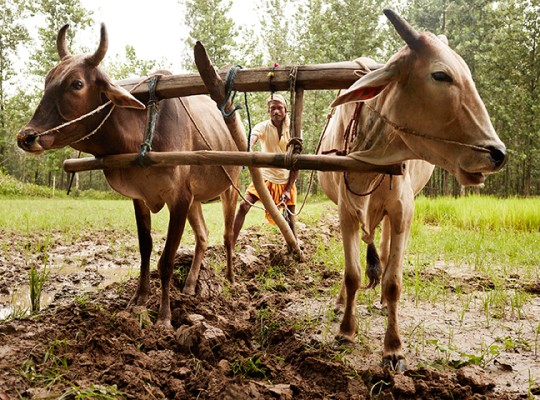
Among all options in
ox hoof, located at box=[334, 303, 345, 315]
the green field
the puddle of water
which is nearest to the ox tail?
ox hoof, located at box=[334, 303, 345, 315]

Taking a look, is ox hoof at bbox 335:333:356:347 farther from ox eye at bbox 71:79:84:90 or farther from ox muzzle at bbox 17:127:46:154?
ox eye at bbox 71:79:84:90

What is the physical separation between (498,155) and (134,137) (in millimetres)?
2515

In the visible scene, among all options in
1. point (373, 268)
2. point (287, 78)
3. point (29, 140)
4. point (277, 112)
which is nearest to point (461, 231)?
point (277, 112)

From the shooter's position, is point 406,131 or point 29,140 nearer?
point 406,131

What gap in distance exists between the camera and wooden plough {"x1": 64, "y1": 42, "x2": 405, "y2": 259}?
2617 millimetres

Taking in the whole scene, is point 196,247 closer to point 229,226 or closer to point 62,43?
point 229,226

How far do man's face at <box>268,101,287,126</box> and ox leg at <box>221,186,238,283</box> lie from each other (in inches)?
48.4

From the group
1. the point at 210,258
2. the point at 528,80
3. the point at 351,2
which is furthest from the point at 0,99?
the point at 528,80

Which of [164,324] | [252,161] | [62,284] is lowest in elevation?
[62,284]

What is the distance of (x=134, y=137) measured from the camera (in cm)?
346

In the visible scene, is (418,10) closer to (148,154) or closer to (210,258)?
(210,258)

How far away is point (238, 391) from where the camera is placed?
2.13m

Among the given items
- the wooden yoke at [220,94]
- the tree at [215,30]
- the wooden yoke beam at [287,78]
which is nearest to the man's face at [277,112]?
the wooden yoke at [220,94]

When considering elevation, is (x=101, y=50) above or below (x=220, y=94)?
above
